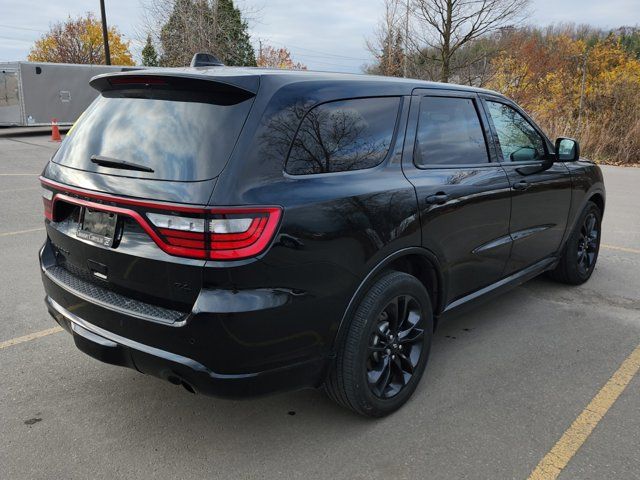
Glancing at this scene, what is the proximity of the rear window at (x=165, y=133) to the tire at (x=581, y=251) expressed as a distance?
12.1ft

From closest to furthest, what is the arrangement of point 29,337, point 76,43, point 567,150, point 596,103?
point 29,337, point 567,150, point 596,103, point 76,43

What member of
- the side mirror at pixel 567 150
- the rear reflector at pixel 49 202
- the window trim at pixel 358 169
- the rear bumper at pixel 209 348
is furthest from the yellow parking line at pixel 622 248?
the rear reflector at pixel 49 202

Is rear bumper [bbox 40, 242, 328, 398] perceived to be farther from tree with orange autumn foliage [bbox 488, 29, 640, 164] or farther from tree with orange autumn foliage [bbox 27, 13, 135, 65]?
tree with orange autumn foliage [bbox 27, 13, 135, 65]

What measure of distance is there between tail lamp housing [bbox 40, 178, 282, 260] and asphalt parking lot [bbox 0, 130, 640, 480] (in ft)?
3.53

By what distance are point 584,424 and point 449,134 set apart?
1840 mm

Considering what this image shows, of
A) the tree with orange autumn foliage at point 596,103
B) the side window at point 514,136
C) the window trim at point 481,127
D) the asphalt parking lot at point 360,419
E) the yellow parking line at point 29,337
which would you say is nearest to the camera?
the asphalt parking lot at point 360,419

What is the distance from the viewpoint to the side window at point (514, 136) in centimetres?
392

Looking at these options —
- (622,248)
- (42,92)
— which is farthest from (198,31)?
(622,248)

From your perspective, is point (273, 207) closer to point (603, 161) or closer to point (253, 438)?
point (253, 438)

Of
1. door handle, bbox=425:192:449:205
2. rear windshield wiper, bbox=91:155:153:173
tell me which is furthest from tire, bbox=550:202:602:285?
rear windshield wiper, bbox=91:155:153:173

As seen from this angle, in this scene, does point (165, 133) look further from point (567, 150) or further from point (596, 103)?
point (596, 103)

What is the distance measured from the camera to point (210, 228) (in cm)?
218

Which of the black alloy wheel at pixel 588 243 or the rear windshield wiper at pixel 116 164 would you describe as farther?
the black alloy wheel at pixel 588 243

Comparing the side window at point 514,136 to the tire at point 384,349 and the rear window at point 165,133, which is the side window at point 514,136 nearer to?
the tire at point 384,349
